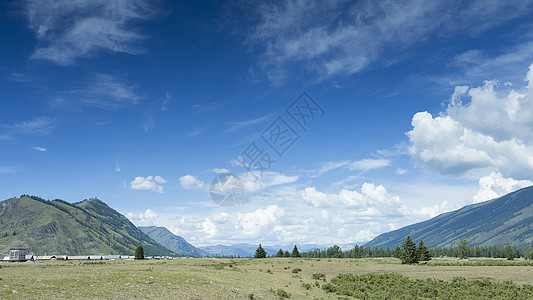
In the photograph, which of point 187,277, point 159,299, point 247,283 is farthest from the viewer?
point 247,283

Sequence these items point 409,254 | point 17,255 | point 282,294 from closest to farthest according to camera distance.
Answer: point 282,294
point 409,254
point 17,255

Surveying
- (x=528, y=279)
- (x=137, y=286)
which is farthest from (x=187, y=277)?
(x=528, y=279)

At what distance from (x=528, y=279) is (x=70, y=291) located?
5931 centimetres

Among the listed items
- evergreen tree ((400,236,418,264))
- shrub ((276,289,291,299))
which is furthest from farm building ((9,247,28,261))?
evergreen tree ((400,236,418,264))

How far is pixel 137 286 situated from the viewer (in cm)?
3203

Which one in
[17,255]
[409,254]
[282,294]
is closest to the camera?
[282,294]

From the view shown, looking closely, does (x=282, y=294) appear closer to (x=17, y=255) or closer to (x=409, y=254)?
(x=409, y=254)

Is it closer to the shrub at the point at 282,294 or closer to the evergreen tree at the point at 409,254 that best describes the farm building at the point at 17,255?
the shrub at the point at 282,294

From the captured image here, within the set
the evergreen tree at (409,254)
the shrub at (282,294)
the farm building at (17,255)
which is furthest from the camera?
the farm building at (17,255)

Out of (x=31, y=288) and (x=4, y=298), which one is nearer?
(x=4, y=298)

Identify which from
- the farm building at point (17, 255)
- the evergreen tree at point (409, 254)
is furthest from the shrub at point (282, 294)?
the farm building at point (17, 255)

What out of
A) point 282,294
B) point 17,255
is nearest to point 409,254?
point 282,294

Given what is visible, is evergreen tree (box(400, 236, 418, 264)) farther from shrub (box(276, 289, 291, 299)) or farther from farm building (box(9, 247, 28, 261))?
farm building (box(9, 247, 28, 261))

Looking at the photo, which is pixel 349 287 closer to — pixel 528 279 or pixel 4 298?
pixel 528 279
